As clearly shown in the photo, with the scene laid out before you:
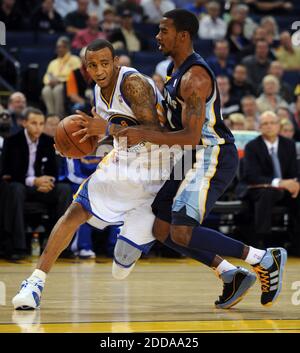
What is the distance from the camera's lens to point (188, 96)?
4.62 metres

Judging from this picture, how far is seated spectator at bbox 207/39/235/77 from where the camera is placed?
36.2 feet

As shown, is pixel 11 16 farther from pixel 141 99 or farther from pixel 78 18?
pixel 141 99

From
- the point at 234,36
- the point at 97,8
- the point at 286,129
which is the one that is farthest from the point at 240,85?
the point at 97,8

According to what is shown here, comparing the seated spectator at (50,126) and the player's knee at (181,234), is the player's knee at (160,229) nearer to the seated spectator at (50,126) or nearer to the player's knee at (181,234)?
the player's knee at (181,234)

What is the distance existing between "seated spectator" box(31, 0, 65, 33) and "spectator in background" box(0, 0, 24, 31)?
186mm

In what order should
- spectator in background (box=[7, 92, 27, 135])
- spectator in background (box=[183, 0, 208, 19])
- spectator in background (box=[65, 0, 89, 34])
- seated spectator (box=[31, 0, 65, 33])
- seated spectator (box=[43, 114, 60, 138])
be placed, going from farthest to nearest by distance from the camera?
spectator in background (box=[183, 0, 208, 19]) < spectator in background (box=[65, 0, 89, 34]) < seated spectator (box=[31, 0, 65, 33]) < spectator in background (box=[7, 92, 27, 135]) < seated spectator (box=[43, 114, 60, 138])

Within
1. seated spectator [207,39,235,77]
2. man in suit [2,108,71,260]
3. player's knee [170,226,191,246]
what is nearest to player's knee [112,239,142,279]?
player's knee [170,226,191,246]

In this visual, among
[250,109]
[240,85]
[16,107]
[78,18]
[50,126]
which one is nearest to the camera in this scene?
[50,126]

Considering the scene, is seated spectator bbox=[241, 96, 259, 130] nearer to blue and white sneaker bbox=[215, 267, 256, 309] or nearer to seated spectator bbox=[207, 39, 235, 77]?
seated spectator bbox=[207, 39, 235, 77]

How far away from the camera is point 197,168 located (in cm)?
480

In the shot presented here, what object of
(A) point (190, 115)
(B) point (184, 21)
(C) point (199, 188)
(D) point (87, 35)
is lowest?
(C) point (199, 188)

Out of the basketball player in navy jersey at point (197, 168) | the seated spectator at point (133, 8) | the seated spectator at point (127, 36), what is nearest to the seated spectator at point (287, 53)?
the seated spectator at point (127, 36)

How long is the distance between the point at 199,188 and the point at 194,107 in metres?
0.45
